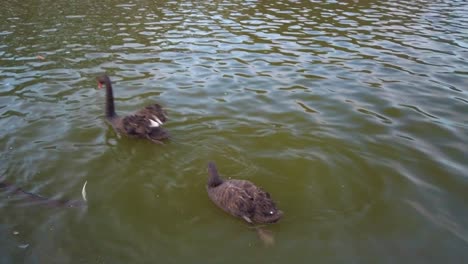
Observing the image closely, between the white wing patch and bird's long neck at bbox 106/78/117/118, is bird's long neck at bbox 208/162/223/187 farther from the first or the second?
bird's long neck at bbox 106/78/117/118

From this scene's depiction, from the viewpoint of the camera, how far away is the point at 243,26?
13.7m

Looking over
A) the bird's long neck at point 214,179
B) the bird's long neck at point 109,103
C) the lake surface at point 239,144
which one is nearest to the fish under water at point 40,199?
the lake surface at point 239,144

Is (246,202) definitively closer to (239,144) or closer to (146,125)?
(239,144)

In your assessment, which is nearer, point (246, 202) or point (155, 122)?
point (246, 202)

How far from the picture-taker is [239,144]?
6.23 m

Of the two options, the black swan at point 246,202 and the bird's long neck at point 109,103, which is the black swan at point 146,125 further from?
the black swan at point 246,202

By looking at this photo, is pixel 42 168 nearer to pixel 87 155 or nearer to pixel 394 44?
pixel 87 155

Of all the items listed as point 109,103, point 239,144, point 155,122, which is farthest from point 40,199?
point 239,144

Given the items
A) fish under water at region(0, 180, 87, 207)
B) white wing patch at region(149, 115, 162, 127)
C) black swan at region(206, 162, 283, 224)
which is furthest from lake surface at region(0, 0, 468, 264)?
white wing patch at region(149, 115, 162, 127)

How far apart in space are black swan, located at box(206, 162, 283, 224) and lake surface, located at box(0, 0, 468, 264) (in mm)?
185

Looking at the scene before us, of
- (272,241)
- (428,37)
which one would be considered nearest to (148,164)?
(272,241)

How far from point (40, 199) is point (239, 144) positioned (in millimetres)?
2997

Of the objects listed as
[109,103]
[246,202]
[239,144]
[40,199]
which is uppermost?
[109,103]

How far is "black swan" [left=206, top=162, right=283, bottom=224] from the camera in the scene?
14.2 ft
